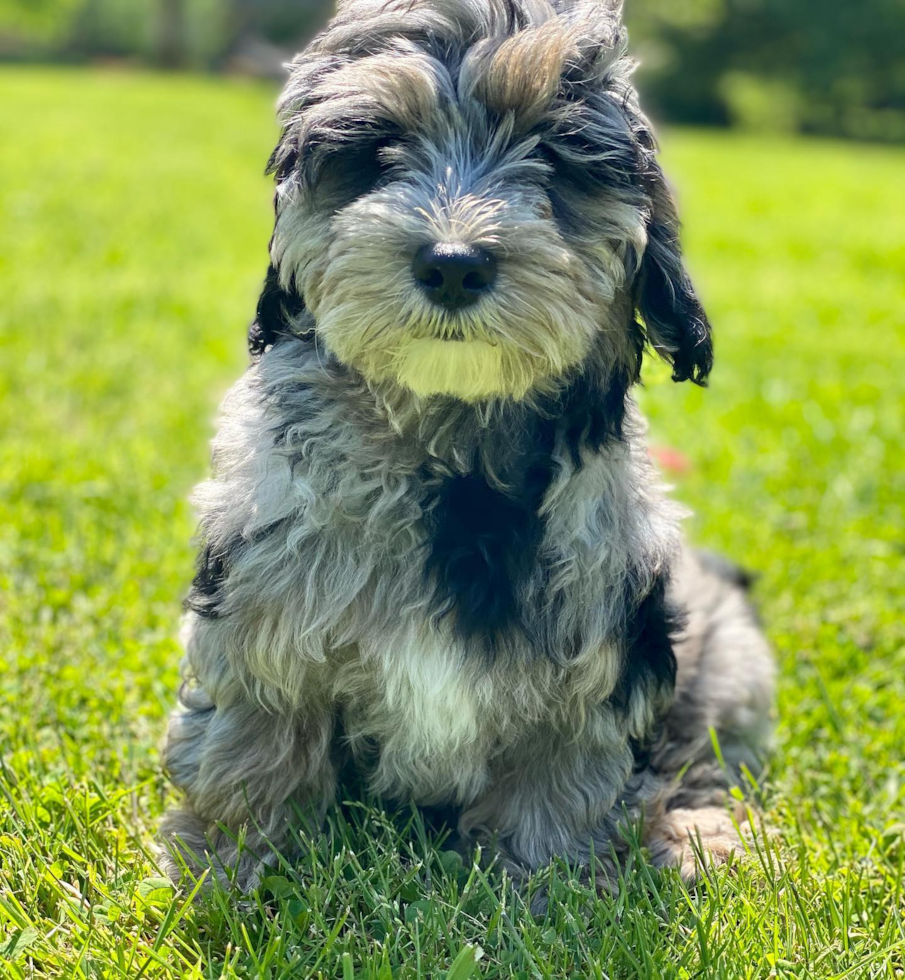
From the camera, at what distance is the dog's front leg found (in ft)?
8.73

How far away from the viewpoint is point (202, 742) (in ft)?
8.96

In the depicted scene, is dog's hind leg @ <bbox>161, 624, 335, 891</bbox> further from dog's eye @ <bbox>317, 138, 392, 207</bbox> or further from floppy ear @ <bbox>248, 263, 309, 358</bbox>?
dog's eye @ <bbox>317, 138, 392, 207</bbox>

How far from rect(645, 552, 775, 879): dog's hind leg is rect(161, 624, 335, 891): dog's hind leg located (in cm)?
88

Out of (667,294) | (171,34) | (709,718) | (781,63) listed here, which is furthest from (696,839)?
(171,34)

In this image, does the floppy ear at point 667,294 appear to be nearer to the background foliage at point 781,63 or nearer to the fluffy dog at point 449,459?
the fluffy dog at point 449,459

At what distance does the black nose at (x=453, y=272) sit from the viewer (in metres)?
2.15

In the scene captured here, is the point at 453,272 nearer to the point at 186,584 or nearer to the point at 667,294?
the point at 667,294

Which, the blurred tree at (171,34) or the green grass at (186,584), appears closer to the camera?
the green grass at (186,584)

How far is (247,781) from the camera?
8.75 ft

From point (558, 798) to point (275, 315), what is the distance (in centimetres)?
130

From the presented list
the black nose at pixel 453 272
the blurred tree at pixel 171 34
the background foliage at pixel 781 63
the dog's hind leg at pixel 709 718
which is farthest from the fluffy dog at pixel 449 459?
the blurred tree at pixel 171 34

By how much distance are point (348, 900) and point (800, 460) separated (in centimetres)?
367

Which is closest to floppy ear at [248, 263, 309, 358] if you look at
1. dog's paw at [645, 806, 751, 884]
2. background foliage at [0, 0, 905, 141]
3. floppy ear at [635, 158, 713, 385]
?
floppy ear at [635, 158, 713, 385]

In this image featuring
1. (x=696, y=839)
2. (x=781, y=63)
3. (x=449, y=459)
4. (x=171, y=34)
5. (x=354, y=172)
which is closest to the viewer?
(x=354, y=172)
